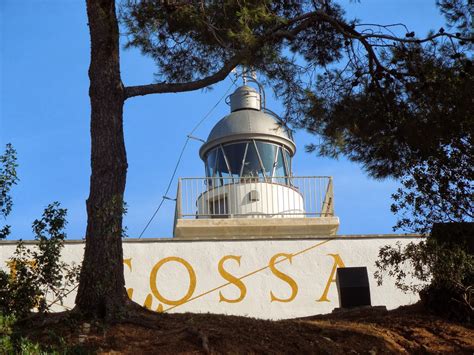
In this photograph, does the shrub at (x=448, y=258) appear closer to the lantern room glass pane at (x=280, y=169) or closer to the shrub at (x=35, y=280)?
the shrub at (x=35, y=280)

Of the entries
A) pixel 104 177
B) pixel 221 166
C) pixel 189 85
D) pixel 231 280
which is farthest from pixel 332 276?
pixel 104 177

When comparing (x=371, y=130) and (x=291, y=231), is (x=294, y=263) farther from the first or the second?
(x=371, y=130)

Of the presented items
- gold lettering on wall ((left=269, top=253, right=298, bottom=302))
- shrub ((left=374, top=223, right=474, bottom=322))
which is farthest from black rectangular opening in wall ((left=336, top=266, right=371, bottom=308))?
shrub ((left=374, top=223, right=474, bottom=322))

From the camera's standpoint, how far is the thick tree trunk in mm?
9531

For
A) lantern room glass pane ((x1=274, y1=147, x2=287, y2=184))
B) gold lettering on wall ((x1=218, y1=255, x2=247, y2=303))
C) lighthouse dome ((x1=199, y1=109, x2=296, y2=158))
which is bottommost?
gold lettering on wall ((x1=218, y1=255, x2=247, y2=303))

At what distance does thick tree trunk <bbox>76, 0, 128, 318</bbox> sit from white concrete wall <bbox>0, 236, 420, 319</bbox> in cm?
647

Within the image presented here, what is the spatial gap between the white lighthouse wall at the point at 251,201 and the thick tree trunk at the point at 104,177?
29.7ft

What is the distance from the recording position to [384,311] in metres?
11.8

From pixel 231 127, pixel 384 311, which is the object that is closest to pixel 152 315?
pixel 384 311

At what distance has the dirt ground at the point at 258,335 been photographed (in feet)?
29.6

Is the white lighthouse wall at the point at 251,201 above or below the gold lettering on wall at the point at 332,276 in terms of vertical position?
above

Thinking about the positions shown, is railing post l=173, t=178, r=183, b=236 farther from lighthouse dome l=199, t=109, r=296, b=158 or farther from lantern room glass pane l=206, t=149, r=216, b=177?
lighthouse dome l=199, t=109, r=296, b=158

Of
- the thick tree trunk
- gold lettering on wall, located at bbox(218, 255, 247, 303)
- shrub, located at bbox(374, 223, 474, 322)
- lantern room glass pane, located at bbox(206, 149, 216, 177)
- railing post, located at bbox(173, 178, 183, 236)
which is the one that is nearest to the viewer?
the thick tree trunk

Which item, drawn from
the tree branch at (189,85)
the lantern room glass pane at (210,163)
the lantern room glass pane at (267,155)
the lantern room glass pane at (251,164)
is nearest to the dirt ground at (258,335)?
the tree branch at (189,85)
